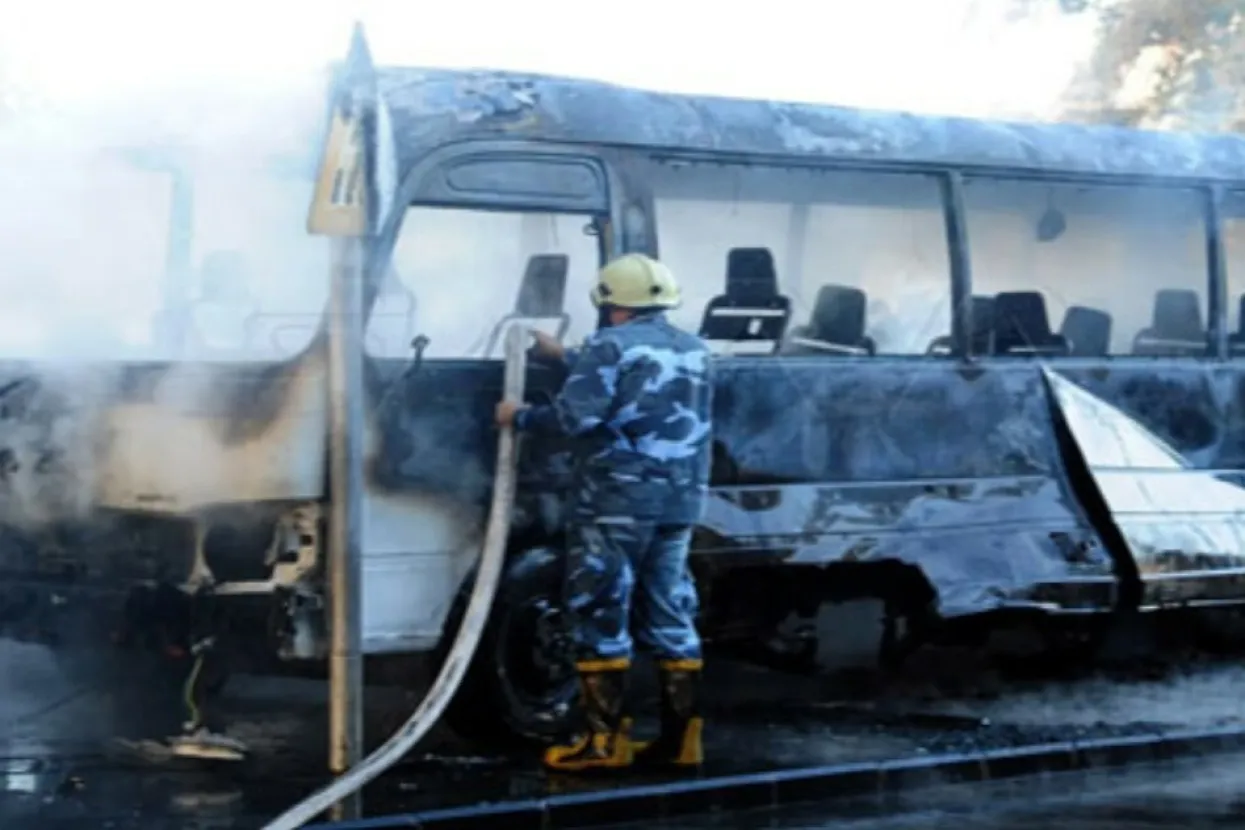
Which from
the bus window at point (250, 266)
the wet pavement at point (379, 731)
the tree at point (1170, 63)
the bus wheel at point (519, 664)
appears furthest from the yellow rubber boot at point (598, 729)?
the tree at point (1170, 63)

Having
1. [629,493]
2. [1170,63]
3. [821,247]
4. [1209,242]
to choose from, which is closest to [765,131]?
[821,247]

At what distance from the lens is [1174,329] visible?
11492 mm

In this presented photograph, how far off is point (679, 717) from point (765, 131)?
2.78m

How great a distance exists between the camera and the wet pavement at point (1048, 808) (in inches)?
314

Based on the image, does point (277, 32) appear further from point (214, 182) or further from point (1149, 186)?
point (1149, 186)

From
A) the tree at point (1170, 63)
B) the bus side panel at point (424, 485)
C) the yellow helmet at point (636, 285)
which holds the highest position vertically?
the tree at point (1170, 63)

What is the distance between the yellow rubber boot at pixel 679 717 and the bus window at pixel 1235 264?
14.7ft

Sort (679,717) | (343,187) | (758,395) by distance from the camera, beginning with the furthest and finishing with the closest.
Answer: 1. (758,395)
2. (679,717)
3. (343,187)

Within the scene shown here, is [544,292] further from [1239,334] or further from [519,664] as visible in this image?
[1239,334]

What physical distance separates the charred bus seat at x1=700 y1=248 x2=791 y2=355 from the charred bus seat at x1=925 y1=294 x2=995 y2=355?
1035 millimetres

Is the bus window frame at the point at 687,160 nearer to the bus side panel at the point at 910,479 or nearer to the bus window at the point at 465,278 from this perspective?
the bus window at the point at 465,278

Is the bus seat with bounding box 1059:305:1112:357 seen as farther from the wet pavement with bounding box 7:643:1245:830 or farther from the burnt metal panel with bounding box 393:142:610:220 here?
the burnt metal panel with bounding box 393:142:610:220

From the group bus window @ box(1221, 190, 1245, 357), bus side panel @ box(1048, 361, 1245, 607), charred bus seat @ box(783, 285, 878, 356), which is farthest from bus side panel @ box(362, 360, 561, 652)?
bus window @ box(1221, 190, 1245, 357)

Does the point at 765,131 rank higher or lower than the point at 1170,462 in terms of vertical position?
higher
